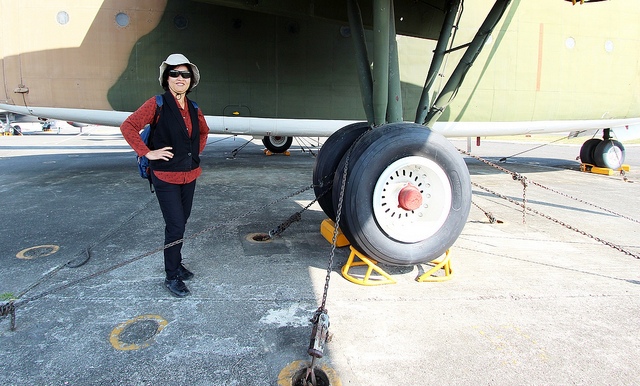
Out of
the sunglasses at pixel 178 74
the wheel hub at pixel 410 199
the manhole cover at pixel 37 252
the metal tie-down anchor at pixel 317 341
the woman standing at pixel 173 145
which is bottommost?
the manhole cover at pixel 37 252

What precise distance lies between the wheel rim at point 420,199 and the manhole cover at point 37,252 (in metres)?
3.23

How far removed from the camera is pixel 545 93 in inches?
305

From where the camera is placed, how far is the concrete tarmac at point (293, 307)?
2221 mm

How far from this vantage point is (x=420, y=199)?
3.48 m

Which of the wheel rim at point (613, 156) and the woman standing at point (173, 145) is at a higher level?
the woman standing at point (173, 145)

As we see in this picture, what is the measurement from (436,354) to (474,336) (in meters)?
0.36

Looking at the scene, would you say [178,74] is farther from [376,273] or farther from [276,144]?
[276,144]

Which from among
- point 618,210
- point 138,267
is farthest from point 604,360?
point 618,210

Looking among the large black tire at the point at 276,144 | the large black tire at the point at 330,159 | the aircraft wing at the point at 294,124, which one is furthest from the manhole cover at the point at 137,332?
the large black tire at the point at 276,144

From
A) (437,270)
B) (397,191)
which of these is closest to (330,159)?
(397,191)

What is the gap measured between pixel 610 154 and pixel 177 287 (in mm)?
11218

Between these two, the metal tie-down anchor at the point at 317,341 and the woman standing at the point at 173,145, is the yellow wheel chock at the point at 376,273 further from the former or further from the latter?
the woman standing at the point at 173,145

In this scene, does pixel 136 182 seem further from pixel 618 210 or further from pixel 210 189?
pixel 618 210

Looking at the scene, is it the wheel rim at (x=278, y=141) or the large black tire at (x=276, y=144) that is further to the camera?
the wheel rim at (x=278, y=141)
